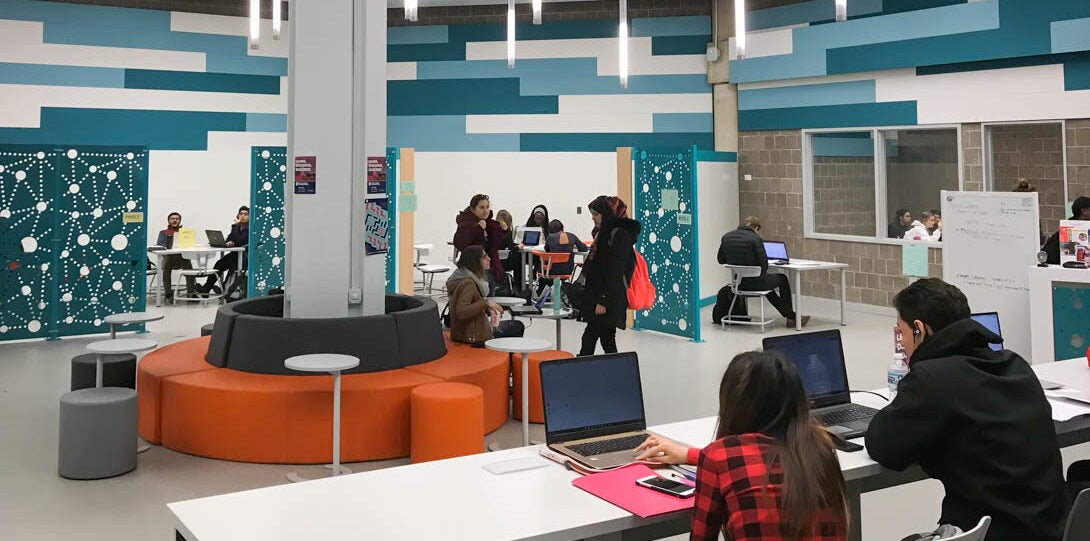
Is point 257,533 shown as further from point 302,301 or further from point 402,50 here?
point 402,50

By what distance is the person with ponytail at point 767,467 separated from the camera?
7.08ft

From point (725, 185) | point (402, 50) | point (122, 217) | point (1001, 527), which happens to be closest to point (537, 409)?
point (1001, 527)

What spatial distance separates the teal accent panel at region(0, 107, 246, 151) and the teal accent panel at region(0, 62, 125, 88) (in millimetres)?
385

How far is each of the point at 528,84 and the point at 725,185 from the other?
3.69 metres

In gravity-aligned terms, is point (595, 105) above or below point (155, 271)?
above

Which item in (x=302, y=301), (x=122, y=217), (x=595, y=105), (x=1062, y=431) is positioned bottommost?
(x=1062, y=431)

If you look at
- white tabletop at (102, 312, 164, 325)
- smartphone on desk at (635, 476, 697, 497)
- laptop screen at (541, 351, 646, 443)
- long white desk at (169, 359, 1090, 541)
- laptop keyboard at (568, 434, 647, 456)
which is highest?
white tabletop at (102, 312, 164, 325)

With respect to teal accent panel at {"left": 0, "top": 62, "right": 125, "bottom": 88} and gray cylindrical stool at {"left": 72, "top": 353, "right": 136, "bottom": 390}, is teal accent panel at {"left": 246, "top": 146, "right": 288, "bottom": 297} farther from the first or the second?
gray cylindrical stool at {"left": 72, "top": 353, "right": 136, "bottom": 390}

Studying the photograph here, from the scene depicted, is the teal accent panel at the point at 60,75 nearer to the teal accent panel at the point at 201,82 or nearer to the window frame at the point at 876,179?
the teal accent panel at the point at 201,82

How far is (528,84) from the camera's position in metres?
14.5

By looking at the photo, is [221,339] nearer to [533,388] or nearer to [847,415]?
[533,388]

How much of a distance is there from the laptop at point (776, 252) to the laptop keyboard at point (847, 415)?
7.41 metres

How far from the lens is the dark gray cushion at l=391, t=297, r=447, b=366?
250 inches

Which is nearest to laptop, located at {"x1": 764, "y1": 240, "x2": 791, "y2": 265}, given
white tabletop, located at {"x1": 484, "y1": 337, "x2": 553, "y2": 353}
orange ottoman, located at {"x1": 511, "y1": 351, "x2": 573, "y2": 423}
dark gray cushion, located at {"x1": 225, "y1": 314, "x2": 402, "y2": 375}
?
orange ottoman, located at {"x1": 511, "y1": 351, "x2": 573, "y2": 423}
